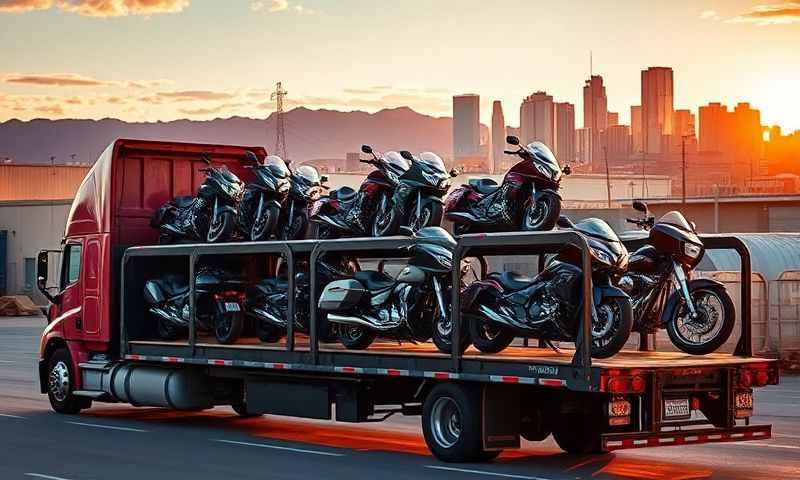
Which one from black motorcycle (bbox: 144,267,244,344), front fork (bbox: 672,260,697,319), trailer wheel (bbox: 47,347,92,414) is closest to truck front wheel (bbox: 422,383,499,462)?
front fork (bbox: 672,260,697,319)

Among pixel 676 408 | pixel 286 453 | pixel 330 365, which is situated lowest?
pixel 286 453

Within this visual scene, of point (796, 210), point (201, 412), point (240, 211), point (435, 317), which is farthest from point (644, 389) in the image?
point (796, 210)

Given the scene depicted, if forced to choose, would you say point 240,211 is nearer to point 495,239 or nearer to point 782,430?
point 495,239

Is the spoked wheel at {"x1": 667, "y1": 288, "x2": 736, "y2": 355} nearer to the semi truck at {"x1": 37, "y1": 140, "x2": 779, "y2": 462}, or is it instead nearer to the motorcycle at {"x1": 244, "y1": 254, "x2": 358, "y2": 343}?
the semi truck at {"x1": 37, "y1": 140, "x2": 779, "y2": 462}

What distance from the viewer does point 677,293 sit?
1628 cm

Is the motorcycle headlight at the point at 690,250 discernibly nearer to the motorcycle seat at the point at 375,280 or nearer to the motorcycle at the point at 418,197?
the motorcycle at the point at 418,197

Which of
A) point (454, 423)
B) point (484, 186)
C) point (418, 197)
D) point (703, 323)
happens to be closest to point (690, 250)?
point (703, 323)

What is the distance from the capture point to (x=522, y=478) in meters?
14.4

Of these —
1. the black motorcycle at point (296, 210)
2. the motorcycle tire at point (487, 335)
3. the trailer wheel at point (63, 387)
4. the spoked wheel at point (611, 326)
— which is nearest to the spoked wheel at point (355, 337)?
the motorcycle tire at point (487, 335)

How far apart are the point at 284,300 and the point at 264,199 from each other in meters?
1.84

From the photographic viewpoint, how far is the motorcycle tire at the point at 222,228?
20969 millimetres

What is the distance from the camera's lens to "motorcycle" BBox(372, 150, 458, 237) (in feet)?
59.2

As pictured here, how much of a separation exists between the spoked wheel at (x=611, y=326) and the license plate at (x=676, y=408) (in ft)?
2.41

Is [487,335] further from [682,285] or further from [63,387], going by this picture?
[63,387]
